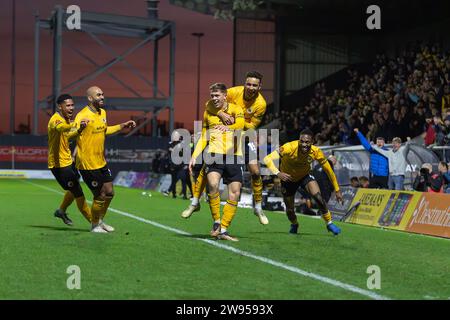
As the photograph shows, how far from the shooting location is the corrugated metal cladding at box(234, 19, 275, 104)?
5431 centimetres

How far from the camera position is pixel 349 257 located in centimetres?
1218

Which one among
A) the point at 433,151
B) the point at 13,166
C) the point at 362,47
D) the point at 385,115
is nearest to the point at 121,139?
the point at 13,166

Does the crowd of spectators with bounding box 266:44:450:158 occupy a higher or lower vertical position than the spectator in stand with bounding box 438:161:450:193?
higher

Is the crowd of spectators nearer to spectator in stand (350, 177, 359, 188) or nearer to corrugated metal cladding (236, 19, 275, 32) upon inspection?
spectator in stand (350, 177, 359, 188)

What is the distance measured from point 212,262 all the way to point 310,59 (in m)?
44.5

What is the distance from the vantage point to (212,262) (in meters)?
11.0

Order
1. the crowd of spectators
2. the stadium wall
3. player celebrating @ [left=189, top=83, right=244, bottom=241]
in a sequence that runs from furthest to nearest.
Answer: the stadium wall
the crowd of spectators
player celebrating @ [left=189, top=83, right=244, bottom=241]

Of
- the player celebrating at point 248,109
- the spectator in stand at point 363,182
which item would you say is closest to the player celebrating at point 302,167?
the player celebrating at point 248,109

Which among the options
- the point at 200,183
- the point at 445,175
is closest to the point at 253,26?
the point at 445,175

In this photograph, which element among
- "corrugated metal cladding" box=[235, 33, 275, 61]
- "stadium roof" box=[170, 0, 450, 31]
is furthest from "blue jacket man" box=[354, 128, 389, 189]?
"corrugated metal cladding" box=[235, 33, 275, 61]

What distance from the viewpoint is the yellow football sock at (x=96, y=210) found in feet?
48.3

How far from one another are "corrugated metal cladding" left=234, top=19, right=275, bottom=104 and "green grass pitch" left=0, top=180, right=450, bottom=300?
1454 inches

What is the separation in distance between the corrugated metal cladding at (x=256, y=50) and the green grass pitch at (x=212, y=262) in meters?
36.9

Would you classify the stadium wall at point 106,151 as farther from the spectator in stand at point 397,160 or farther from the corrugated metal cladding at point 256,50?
the spectator in stand at point 397,160
